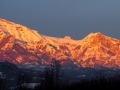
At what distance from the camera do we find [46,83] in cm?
13038

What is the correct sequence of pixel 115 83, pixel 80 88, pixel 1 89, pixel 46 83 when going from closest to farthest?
1. pixel 115 83
2. pixel 80 88
3. pixel 46 83
4. pixel 1 89

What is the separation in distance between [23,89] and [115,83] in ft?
113

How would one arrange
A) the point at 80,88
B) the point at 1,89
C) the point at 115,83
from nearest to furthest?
the point at 115,83 → the point at 80,88 → the point at 1,89

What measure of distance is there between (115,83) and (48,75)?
93.4 ft

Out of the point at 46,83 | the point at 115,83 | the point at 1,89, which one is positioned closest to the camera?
the point at 115,83

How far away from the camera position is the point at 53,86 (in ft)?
407

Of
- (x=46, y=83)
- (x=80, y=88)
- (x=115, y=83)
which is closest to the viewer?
(x=115, y=83)

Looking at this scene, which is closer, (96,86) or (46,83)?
(96,86)

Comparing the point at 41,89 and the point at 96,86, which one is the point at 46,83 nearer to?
the point at 41,89

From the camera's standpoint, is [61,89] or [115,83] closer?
[115,83]

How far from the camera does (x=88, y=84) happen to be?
124m

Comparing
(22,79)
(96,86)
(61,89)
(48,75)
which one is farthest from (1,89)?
(96,86)

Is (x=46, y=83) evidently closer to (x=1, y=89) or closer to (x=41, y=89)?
(x=41, y=89)

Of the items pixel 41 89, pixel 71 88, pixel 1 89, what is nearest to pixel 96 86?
pixel 71 88
